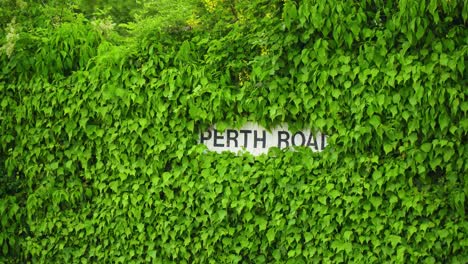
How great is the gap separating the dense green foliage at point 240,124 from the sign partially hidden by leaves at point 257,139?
0.32 ft

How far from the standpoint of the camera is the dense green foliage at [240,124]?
5.39 meters

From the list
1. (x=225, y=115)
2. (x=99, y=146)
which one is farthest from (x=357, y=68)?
(x=99, y=146)

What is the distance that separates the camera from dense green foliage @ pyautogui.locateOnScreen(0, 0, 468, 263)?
539 cm

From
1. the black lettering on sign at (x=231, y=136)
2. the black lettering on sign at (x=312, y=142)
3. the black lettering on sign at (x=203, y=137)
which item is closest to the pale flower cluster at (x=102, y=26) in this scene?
the black lettering on sign at (x=203, y=137)

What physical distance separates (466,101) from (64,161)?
3669mm

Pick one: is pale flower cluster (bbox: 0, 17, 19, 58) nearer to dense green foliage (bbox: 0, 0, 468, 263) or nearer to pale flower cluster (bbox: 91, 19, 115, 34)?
dense green foliage (bbox: 0, 0, 468, 263)

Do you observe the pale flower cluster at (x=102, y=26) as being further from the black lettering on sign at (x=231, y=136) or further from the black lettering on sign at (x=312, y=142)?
the black lettering on sign at (x=312, y=142)

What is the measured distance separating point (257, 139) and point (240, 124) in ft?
0.65

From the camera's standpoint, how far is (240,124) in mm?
6062

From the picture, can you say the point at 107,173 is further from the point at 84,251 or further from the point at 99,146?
the point at 84,251

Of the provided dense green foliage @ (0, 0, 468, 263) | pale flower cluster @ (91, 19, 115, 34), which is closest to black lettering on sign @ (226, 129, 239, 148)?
dense green foliage @ (0, 0, 468, 263)

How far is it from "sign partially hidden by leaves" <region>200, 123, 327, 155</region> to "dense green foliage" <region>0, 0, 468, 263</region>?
97mm

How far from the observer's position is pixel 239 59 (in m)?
6.16

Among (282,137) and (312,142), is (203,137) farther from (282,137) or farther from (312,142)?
(312,142)
